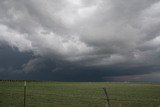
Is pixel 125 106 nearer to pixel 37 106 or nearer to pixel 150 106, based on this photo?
pixel 150 106

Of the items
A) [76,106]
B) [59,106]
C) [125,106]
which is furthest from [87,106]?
[125,106]

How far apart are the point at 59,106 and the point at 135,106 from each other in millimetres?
8526

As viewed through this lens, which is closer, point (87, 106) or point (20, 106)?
point (20, 106)

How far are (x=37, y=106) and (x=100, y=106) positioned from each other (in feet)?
21.2

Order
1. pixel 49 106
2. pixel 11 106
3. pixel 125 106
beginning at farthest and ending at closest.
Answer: pixel 125 106 < pixel 49 106 < pixel 11 106

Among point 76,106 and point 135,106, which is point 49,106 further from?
point 135,106

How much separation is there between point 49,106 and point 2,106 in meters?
4.59

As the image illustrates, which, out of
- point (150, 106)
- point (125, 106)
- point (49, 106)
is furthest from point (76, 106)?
point (150, 106)

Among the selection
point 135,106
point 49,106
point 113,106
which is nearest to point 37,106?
point 49,106

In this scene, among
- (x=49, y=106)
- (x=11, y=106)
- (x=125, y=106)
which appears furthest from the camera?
(x=125, y=106)

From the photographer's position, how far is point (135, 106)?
2772 centimetres

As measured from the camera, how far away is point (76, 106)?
85.1 feet

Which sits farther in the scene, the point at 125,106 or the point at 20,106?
the point at 125,106

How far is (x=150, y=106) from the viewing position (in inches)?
1052
